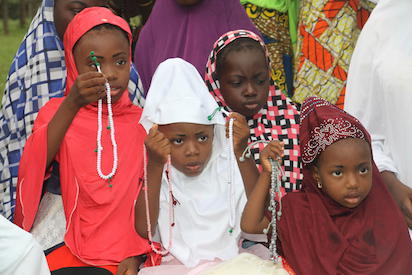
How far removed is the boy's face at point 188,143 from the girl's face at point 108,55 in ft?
1.17

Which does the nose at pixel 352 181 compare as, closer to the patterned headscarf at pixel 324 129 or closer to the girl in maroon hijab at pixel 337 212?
the girl in maroon hijab at pixel 337 212

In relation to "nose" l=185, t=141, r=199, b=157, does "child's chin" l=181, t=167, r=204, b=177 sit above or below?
below

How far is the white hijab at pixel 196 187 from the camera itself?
3.08 metres

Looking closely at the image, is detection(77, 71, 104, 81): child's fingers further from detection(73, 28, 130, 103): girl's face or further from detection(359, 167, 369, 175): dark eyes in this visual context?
detection(359, 167, 369, 175): dark eyes

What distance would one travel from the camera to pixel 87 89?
3.09m

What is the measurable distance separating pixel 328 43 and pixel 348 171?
214cm

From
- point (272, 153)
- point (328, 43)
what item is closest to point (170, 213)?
point (272, 153)

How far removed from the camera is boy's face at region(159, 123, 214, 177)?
3.03 metres

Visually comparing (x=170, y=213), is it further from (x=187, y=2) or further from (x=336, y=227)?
(x=187, y=2)

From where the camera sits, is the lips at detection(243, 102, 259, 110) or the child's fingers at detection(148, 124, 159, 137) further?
the lips at detection(243, 102, 259, 110)

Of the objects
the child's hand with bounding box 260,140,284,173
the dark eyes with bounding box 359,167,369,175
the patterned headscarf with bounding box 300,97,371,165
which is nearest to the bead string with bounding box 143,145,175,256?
the child's hand with bounding box 260,140,284,173

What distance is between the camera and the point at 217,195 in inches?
125

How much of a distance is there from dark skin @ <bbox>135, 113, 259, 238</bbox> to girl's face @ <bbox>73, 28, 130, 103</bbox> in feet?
1.16

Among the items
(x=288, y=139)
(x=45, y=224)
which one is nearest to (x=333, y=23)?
(x=288, y=139)
